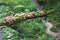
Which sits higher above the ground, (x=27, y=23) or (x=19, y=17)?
(x=19, y=17)

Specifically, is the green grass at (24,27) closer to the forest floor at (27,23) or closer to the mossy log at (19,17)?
the forest floor at (27,23)

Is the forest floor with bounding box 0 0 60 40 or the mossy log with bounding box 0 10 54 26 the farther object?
the mossy log with bounding box 0 10 54 26

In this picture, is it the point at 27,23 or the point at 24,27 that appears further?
the point at 27,23

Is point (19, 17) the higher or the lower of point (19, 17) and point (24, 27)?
the higher

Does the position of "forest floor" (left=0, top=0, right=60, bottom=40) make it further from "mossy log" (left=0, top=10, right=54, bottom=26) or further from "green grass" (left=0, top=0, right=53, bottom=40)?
"mossy log" (left=0, top=10, right=54, bottom=26)

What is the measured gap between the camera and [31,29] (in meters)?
7.70

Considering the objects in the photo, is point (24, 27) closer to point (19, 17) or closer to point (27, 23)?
point (27, 23)

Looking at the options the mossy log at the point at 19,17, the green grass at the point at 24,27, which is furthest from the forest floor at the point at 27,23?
the mossy log at the point at 19,17

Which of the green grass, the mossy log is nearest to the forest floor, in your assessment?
the green grass

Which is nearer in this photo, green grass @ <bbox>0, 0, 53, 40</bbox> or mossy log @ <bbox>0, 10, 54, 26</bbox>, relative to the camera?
green grass @ <bbox>0, 0, 53, 40</bbox>

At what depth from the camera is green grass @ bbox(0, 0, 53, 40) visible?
7.43 meters

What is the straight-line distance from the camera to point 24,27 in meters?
7.85

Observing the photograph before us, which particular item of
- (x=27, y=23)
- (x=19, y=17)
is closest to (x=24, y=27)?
(x=27, y=23)

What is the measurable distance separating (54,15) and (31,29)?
45.1 inches
